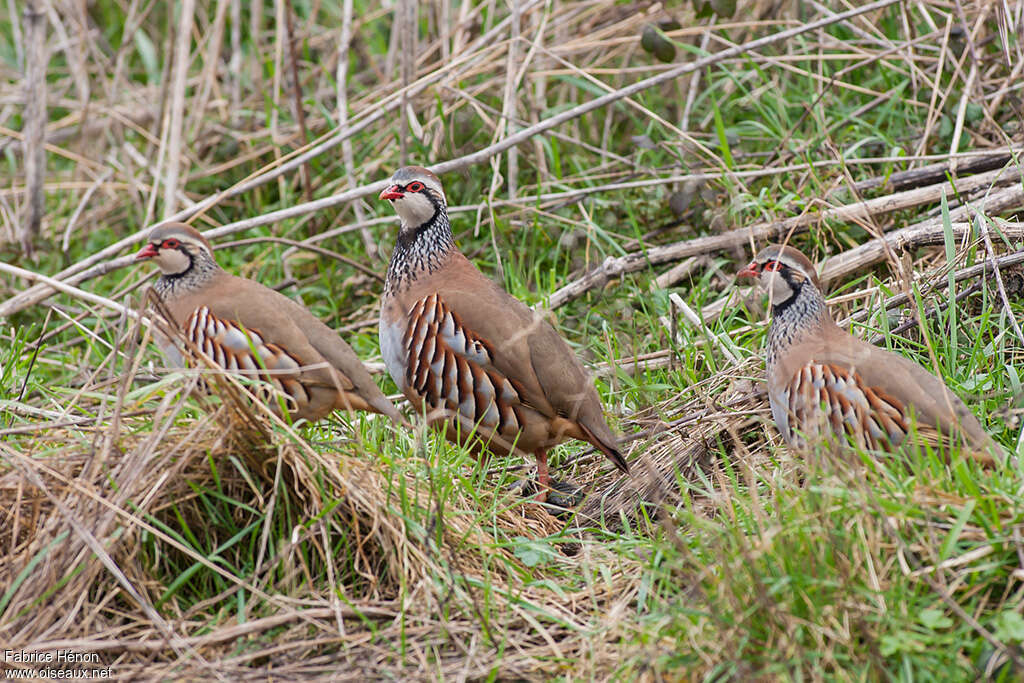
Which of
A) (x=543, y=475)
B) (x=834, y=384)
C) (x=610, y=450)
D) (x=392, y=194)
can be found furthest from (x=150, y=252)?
(x=834, y=384)

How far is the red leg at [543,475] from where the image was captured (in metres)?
4.08

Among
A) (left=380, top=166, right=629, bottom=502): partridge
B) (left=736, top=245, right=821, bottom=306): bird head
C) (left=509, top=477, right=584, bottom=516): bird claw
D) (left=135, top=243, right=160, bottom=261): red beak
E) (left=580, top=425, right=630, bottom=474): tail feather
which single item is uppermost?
(left=135, top=243, right=160, bottom=261): red beak

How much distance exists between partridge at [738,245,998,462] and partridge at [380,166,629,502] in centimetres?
67

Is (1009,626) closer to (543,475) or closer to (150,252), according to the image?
(543,475)

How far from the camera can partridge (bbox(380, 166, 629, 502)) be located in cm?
399

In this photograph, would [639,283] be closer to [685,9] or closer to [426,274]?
[426,274]


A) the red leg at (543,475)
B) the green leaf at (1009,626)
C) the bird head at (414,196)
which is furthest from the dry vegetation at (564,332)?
the bird head at (414,196)

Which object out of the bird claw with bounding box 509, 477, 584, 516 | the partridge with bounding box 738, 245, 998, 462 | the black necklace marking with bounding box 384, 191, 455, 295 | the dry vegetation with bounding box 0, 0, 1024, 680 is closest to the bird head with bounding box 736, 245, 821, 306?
the partridge with bounding box 738, 245, 998, 462

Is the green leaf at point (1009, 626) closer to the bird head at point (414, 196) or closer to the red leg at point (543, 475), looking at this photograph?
the red leg at point (543, 475)

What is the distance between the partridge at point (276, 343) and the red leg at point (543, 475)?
606 millimetres

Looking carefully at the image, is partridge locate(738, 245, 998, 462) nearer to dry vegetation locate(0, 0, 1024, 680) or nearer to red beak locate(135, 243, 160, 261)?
dry vegetation locate(0, 0, 1024, 680)

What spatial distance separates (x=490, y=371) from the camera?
4.02 meters

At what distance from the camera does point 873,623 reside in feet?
8.04

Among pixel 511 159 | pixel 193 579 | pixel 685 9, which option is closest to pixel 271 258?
pixel 511 159
